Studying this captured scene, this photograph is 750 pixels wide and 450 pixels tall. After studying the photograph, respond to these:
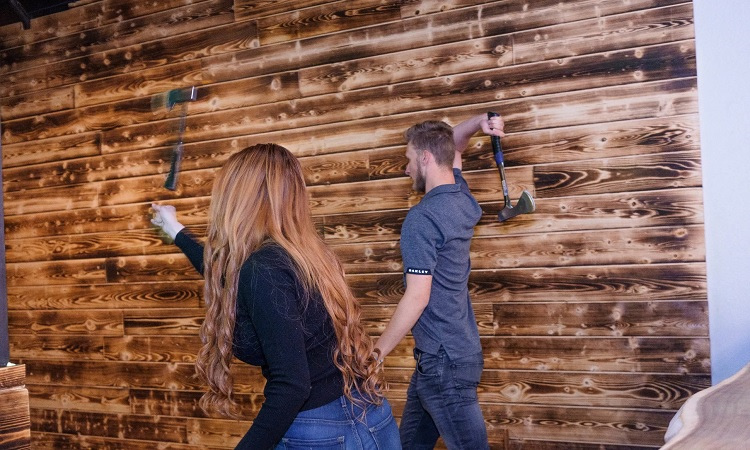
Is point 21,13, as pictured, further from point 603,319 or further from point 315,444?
point 315,444

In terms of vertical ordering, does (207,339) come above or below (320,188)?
below

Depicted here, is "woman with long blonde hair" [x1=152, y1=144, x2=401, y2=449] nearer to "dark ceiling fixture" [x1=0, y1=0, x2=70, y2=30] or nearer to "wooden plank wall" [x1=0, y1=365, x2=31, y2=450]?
"wooden plank wall" [x1=0, y1=365, x2=31, y2=450]

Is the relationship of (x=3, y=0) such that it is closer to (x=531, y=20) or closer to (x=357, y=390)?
(x=531, y=20)

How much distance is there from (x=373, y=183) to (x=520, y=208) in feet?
2.55

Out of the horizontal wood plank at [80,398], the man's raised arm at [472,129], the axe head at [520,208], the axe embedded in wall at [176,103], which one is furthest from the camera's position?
the horizontal wood plank at [80,398]

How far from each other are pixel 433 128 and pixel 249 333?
1.35 meters

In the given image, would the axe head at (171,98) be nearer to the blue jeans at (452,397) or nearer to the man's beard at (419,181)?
the man's beard at (419,181)

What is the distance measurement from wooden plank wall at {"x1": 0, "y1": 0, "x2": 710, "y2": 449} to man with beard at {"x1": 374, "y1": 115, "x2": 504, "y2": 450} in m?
0.72

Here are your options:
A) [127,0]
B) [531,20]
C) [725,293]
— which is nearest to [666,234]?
[725,293]

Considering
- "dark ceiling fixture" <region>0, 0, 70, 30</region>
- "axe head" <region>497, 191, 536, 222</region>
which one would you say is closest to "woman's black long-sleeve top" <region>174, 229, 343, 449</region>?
"axe head" <region>497, 191, 536, 222</region>

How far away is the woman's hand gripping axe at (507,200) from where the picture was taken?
321 centimetres

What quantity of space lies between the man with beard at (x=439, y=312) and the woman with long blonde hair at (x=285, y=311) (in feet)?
2.21

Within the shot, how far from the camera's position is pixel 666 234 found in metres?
3.11

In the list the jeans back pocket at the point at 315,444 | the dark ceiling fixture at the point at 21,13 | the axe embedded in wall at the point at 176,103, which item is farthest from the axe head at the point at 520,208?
the dark ceiling fixture at the point at 21,13
